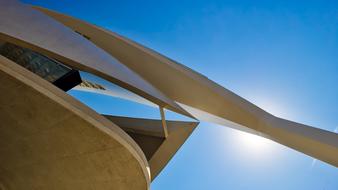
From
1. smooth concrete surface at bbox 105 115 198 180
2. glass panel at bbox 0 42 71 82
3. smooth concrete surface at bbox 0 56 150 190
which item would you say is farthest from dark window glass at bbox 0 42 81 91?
smooth concrete surface at bbox 105 115 198 180

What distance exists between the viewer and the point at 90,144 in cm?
489

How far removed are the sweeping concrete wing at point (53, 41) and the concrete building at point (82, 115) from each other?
0.08ft

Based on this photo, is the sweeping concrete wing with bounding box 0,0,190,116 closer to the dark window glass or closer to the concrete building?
the concrete building

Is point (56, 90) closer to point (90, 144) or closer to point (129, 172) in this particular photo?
point (90, 144)

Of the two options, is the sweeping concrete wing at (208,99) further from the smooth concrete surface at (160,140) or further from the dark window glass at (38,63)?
the dark window glass at (38,63)

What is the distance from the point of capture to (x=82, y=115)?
13.7ft

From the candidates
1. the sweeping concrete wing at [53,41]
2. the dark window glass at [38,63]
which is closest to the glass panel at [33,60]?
the dark window glass at [38,63]

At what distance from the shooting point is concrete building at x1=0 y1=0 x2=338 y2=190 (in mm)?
4371

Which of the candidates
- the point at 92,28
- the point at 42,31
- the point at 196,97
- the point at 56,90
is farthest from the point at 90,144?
the point at 92,28

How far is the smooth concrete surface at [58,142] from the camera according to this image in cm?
412

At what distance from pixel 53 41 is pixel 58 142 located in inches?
87.5

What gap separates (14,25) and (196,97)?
5.65 metres

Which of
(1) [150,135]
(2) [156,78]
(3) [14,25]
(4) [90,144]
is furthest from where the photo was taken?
(1) [150,135]

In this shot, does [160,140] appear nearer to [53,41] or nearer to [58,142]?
[58,142]
